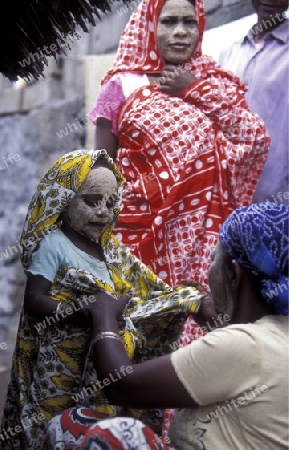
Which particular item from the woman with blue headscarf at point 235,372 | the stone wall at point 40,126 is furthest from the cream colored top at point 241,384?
the stone wall at point 40,126

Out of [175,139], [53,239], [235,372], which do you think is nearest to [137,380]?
[235,372]

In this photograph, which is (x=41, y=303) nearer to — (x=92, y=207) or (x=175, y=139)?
(x=92, y=207)

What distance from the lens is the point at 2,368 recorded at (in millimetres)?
4543

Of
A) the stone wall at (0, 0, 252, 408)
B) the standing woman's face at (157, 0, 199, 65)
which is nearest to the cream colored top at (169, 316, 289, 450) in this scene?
the standing woman's face at (157, 0, 199, 65)

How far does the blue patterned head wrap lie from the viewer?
2.25m

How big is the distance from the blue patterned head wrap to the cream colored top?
0.13 metres

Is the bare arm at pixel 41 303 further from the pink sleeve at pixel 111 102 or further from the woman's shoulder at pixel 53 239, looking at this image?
the pink sleeve at pixel 111 102

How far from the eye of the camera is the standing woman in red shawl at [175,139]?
374 cm

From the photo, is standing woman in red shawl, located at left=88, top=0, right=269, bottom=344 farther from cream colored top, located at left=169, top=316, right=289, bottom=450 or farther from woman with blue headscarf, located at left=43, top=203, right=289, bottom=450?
cream colored top, located at left=169, top=316, right=289, bottom=450

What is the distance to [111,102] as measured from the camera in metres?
3.96

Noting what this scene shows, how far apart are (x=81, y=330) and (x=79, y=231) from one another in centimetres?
41

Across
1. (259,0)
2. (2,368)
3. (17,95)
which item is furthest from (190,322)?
(17,95)

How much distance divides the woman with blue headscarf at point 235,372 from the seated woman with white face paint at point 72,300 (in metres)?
0.45

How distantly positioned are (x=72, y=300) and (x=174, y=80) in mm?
1468
